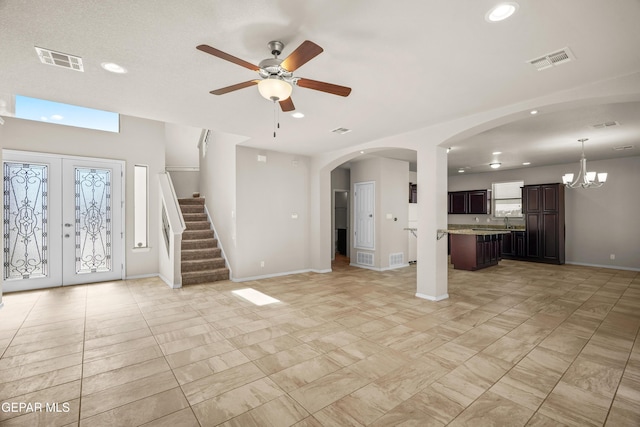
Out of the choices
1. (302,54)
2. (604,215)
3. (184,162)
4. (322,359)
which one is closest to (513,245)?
(604,215)

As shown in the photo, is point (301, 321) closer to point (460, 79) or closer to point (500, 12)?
point (460, 79)

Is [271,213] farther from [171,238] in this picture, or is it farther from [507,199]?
[507,199]

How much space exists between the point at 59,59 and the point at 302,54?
2.25 metres

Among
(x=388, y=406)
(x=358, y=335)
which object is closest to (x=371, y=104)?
(x=358, y=335)

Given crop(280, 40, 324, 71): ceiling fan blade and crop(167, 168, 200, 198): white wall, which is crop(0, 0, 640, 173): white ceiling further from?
crop(167, 168, 200, 198): white wall

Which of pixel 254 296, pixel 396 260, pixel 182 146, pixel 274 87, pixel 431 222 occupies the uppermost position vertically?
pixel 182 146

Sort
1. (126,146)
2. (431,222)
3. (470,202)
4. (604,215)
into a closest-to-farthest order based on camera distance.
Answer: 1. (431,222)
2. (126,146)
3. (604,215)
4. (470,202)

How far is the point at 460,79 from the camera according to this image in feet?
9.77

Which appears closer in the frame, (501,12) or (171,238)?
(501,12)

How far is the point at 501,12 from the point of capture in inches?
78.6

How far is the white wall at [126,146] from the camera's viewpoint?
17.0 feet

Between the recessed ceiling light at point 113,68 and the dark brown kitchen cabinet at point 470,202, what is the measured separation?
10.1 m

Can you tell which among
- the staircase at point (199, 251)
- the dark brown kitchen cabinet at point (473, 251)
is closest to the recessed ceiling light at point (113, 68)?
the staircase at point (199, 251)

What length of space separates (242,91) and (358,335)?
3.05m
